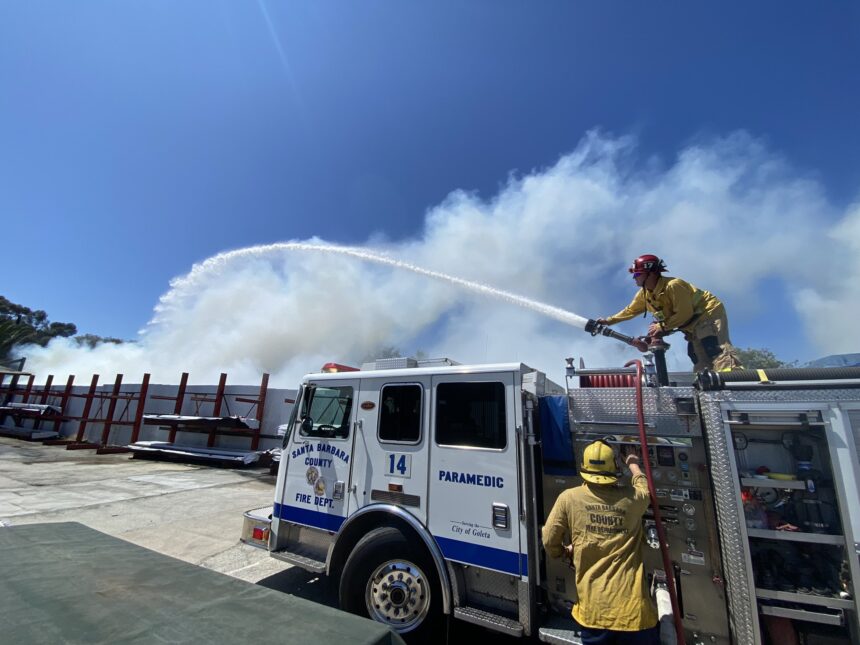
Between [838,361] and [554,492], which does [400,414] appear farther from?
[838,361]

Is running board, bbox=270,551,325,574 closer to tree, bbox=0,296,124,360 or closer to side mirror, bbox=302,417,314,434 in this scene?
side mirror, bbox=302,417,314,434

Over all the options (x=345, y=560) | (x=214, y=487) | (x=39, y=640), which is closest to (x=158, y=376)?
(x=214, y=487)

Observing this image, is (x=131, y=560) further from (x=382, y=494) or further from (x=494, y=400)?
(x=494, y=400)

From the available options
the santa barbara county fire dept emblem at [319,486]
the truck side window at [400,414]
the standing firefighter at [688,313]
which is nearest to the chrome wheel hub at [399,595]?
the santa barbara county fire dept emblem at [319,486]

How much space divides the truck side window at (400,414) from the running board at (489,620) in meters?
1.48

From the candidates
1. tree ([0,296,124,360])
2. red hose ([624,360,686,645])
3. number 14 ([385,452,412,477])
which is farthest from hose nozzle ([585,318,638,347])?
tree ([0,296,124,360])

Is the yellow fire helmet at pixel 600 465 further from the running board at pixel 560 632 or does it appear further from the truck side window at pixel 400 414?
the truck side window at pixel 400 414

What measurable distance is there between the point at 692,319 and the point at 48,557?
17.5 ft

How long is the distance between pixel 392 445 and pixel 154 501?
8.99m

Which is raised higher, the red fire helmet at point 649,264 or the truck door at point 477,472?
the red fire helmet at point 649,264

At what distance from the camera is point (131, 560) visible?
209 centimetres

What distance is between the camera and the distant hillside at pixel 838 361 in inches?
123

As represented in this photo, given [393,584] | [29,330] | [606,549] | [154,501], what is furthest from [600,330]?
[29,330]

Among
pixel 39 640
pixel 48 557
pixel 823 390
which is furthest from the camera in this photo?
pixel 823 390
